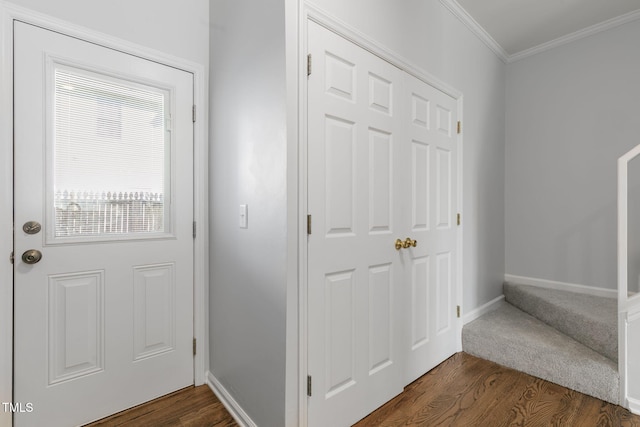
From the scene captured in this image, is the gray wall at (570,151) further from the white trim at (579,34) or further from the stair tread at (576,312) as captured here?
the stair tread at (576,312)

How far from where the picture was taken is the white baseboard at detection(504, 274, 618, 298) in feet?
8.79

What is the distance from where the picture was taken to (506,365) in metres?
2.24

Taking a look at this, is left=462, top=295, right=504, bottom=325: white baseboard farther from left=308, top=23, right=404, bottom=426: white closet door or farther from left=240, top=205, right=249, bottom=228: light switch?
left=240, top=205, right=249, bottom=228: light switch

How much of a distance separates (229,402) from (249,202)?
117 cm

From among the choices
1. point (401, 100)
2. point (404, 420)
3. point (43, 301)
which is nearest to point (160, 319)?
point (43, 301)

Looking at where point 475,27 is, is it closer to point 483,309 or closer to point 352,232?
point 352,232

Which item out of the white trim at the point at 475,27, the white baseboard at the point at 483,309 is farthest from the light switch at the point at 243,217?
the white trim at the point at 475,27

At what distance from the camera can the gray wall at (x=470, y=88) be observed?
1.80m

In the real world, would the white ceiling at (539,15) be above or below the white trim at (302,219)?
above

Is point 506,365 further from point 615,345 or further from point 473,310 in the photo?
point 615,345

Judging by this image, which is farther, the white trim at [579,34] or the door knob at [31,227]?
the white trim at [579,34]

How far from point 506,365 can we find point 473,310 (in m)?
0.49

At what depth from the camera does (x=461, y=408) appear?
1.77 metres

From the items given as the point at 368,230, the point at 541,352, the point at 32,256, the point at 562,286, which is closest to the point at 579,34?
the point at 562,286
